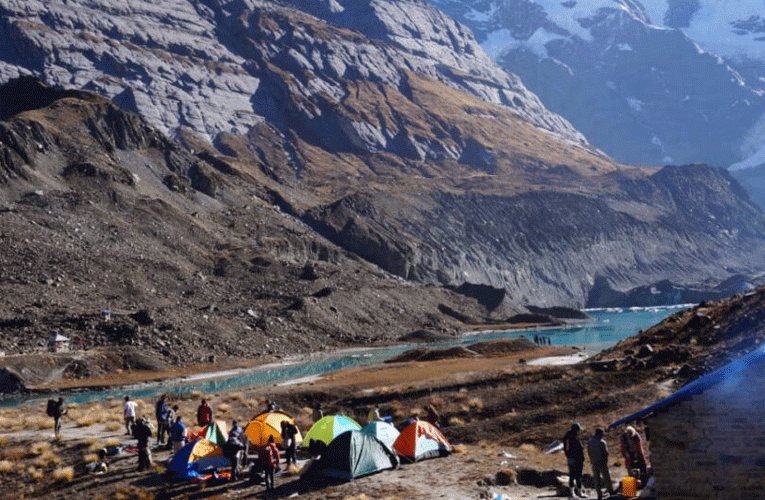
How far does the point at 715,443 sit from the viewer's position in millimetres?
17438

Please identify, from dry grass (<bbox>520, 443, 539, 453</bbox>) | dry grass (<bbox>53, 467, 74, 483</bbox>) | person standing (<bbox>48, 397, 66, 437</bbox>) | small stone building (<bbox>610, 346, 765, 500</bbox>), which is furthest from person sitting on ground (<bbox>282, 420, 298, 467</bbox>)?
small stone building (<bbox>610, 346, 765, 500</bbox>)

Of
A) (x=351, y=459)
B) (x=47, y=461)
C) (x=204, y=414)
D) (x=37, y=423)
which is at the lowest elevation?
(x=351, y=459)

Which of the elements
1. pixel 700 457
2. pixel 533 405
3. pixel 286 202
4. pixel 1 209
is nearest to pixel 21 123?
pixel 1 209

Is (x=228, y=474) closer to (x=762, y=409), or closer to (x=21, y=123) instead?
(x=762, y=409)

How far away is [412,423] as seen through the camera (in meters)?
29.9

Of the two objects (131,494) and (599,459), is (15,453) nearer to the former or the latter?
(131,494)

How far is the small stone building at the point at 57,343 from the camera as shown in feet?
249

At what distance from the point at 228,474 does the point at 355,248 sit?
133m

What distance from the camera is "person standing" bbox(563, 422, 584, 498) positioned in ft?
74.8

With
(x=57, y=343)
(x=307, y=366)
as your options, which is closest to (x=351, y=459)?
(x=57, y=343)

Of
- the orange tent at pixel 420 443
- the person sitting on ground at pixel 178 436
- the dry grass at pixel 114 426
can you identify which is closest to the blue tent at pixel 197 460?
the person sitting on ground at pixel 178 436

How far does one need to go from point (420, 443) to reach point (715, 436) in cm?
1344

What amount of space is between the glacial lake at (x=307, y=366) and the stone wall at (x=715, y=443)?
45.3m

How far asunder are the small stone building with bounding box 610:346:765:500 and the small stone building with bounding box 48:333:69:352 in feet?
221
